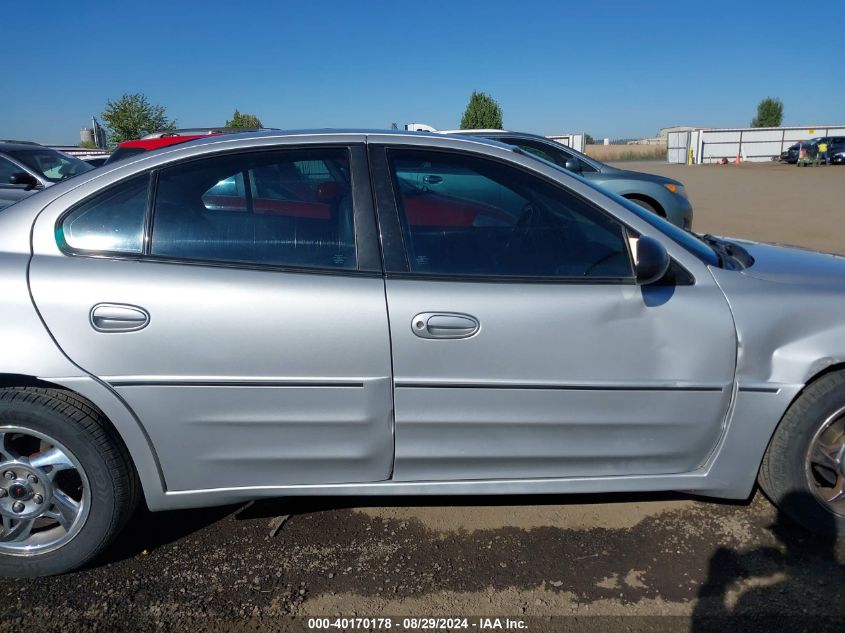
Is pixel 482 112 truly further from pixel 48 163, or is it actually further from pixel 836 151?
pixel 48 163

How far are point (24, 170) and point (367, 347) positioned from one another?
825cm

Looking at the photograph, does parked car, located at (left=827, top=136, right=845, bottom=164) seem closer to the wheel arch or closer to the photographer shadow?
the photographer shadow

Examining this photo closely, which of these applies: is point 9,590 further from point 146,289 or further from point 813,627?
point 813,627

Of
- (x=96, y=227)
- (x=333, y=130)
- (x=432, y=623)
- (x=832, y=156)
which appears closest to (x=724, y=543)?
(x=432, y=623)

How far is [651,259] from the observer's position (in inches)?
95.8

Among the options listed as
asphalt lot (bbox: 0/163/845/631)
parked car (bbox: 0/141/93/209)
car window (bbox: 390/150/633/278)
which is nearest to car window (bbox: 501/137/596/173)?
parked car (bbox: 0/141/93/209)

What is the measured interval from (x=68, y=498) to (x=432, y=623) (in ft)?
4.84

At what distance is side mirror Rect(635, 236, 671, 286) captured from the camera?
2.44m

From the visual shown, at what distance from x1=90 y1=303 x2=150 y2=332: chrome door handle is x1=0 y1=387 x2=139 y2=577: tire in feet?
1.05

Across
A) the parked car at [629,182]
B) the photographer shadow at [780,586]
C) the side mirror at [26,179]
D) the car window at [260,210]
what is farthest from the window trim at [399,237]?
the side mirror at [26,179]

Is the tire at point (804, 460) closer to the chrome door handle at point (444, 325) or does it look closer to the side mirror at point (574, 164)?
the chrome door handle at point (444, 325)

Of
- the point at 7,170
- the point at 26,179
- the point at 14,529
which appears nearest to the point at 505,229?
the point at 14,529

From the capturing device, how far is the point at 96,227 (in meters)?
2.54

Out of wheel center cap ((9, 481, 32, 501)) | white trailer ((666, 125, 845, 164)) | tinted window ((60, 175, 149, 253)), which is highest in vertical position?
white trailer ((666, 125, 845, 164))
